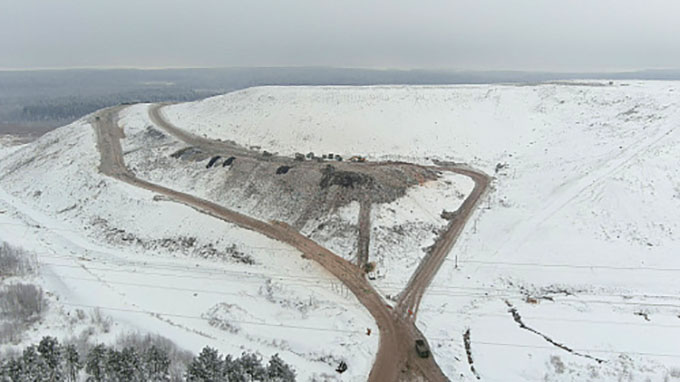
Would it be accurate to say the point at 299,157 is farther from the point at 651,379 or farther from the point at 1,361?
the point at 651,379

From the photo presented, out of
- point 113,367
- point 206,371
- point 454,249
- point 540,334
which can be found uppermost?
point 454,249

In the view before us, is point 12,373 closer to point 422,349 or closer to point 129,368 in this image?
point 129,368

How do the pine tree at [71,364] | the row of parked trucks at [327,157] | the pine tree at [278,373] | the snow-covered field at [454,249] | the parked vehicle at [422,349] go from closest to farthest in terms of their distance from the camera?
the pine tree at [278,373] → the pine tree at [71,364] → the parked vehicle at [422,349] → the snow-covered field at [454,249] → the row of parked trucks at [327,157]

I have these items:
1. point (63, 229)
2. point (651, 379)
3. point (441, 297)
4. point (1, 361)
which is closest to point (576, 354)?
point (651, 379)

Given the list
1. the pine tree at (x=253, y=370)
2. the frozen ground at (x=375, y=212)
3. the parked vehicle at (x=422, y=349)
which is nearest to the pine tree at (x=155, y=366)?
the pine tree at (x=253, y=370)

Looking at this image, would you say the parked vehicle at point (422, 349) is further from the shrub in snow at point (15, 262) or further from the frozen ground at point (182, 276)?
the shrub in snow at point (15, 262)

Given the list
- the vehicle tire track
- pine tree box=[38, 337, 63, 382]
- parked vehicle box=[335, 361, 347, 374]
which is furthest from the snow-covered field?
pine tree box=[38, 337, 63, 382]

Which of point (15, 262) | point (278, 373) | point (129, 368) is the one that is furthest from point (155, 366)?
point (15, 262)
